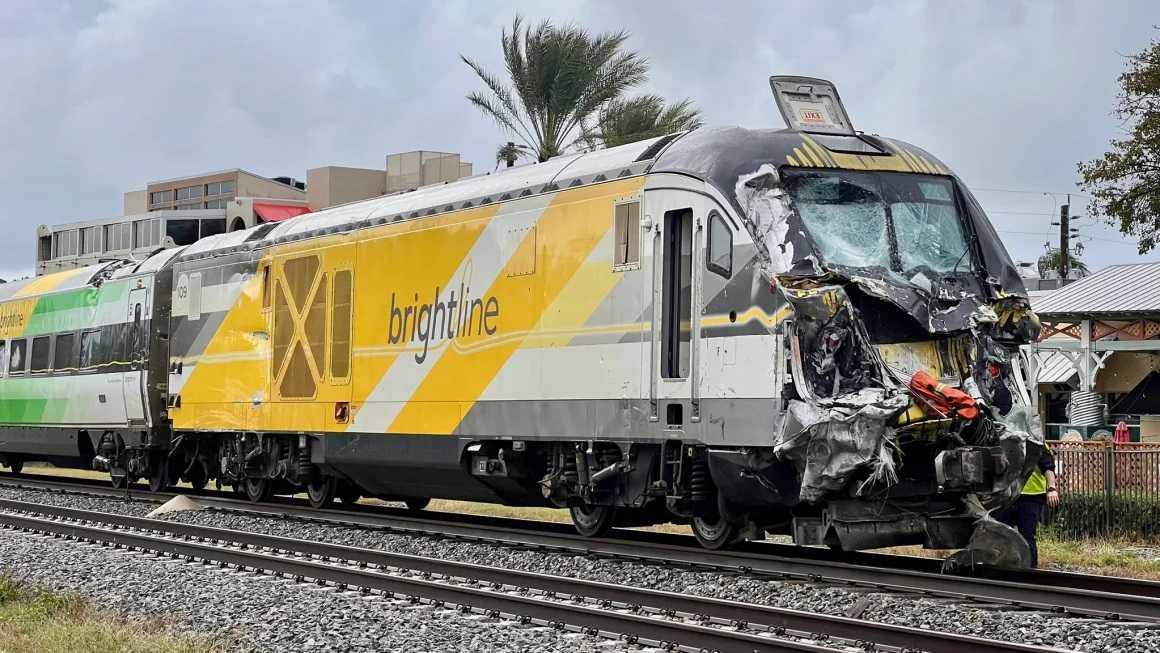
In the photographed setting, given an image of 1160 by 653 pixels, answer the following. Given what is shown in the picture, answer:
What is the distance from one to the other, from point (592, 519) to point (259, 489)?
24.2 ft

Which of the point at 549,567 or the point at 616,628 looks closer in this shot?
the point at 616,628

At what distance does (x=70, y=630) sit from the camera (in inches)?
376

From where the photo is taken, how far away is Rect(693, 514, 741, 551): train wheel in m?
12.8

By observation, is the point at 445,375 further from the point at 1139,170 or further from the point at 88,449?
the point at 1139,170

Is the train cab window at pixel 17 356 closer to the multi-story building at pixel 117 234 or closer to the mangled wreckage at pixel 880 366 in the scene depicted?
the mangled wreckage at pixel 880 366

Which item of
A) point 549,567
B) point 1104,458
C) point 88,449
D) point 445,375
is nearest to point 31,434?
point 88,449

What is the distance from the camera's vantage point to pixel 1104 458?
16.4m

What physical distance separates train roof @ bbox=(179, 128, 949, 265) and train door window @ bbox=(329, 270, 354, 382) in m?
0.65

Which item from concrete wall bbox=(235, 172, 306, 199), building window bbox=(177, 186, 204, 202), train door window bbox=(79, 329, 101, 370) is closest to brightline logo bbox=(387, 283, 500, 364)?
train door window bbox=(79, 329, 101, 370)

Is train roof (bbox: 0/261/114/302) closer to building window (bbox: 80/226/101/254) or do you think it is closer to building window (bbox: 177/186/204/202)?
building window (bbox: 80/226/101/254)

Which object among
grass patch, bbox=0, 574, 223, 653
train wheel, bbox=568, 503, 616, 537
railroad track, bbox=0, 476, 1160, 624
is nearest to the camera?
grass patch, bbox=0, 574, 223, 653

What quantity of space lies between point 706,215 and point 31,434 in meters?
18.0

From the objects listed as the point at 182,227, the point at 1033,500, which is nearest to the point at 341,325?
the point at 1033,500

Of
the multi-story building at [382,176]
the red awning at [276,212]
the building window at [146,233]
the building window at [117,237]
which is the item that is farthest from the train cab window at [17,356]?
the building window at [117,237]
